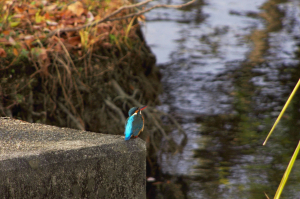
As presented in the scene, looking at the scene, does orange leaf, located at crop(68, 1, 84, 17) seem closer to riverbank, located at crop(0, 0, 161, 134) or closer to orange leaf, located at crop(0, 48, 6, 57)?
riverbank, located at crop(0, 0, 161, 134)

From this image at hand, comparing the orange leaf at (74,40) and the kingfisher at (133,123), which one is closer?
the kingfisher at (133,123)

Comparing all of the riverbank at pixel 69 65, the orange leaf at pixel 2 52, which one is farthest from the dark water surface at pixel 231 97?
the orange leaf at pixel 2 52

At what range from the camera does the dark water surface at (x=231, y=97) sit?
12.0 ft

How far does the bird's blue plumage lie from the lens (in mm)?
1508

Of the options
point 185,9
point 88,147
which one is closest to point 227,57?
point 185,9

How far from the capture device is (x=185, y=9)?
6664 millimetres

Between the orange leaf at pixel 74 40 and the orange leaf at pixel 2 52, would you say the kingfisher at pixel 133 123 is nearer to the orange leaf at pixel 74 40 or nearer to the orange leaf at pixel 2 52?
the orange leaf at pixel 2 52

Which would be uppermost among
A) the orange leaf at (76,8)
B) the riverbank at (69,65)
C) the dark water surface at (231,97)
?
the orange leaf at (76,8)

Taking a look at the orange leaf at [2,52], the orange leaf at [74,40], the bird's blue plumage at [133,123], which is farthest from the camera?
Result: the orange leaf at [74,40]

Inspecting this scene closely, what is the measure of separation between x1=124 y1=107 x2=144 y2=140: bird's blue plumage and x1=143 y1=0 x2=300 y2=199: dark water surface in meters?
2.05

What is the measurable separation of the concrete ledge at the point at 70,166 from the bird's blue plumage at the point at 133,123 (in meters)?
0.04

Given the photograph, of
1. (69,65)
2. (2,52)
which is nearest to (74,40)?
(69,65)

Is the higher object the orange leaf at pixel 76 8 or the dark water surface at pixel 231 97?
the orange leaf at pixel 76 8

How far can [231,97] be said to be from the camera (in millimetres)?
4895
